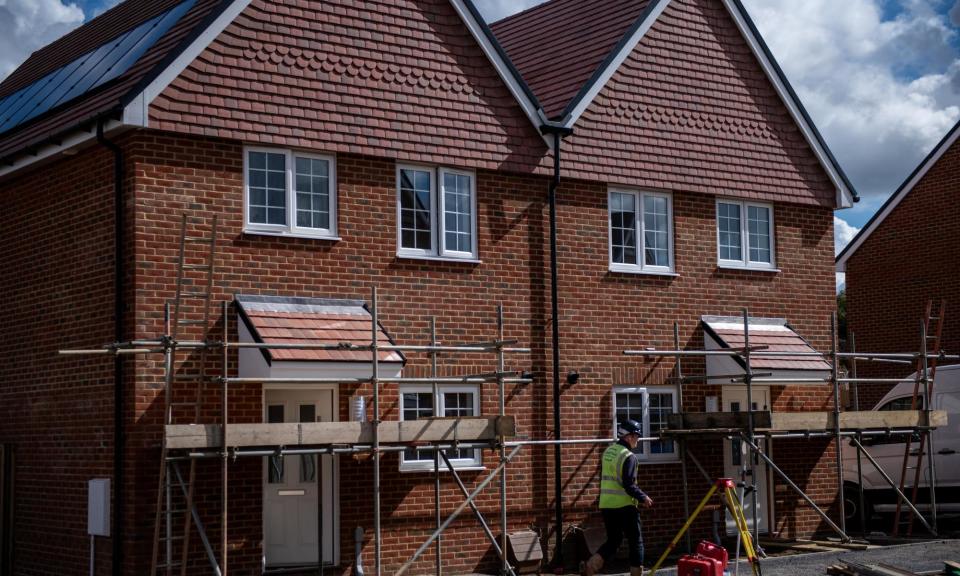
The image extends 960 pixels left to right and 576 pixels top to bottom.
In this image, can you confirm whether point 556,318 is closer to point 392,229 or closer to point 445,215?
point 445,215

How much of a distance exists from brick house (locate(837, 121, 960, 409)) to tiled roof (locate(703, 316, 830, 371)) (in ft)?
24.2

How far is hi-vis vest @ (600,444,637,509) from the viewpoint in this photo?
48.9ft

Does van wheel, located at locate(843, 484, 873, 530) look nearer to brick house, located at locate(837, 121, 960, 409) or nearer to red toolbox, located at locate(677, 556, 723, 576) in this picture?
brick house, located at locate(837, 121, 960, 409)

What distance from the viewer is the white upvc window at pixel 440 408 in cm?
1709

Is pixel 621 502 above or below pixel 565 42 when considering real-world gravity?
below

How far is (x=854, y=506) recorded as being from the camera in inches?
883

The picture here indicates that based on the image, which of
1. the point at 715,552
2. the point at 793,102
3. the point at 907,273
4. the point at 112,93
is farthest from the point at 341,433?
the point at 907,273

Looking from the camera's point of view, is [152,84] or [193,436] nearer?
[193,436]

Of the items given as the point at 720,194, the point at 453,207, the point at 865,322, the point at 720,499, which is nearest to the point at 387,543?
the point at 453,207

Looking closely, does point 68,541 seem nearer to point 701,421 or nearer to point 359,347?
point 359,347

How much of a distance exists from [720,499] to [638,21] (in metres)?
7.11

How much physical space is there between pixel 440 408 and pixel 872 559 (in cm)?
594

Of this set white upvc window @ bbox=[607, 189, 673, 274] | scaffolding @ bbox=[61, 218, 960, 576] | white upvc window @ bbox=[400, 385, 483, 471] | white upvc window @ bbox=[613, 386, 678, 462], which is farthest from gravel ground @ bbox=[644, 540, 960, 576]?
white upvc window @ bbox=[607, 189, 673, 274]

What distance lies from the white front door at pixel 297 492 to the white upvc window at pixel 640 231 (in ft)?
16.9
